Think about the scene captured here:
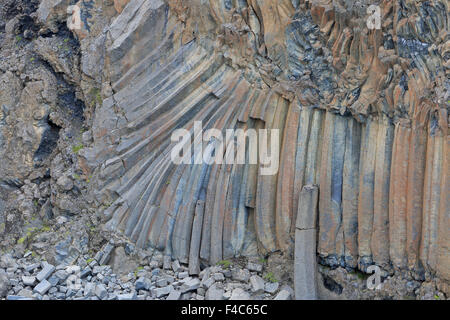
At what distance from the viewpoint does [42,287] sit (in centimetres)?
1146

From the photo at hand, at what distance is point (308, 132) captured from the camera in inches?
428

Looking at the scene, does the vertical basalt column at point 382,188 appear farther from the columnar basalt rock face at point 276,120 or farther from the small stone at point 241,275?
the small stone at point 241,275

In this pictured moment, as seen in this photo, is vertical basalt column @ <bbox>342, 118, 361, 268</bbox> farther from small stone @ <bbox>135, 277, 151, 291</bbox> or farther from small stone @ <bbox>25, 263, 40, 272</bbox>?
small stone @ <bbox>25, 263, 40, 272</bbox>

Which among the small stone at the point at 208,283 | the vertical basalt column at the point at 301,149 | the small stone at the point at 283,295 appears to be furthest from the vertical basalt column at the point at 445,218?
the small stone at the point at 208,283

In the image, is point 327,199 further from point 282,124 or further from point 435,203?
point 435,203

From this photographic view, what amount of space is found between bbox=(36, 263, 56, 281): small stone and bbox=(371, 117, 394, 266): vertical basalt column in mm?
6298

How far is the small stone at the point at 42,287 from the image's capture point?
37.4 ft

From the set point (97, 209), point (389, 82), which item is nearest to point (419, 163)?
point (389, 82)

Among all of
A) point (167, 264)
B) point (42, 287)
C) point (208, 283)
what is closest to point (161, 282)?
point (167, 264)

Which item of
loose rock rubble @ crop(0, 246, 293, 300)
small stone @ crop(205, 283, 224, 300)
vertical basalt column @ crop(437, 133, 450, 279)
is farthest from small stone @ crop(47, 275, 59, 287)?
vertical basalt column @ crop(437, 133, 450, 279)

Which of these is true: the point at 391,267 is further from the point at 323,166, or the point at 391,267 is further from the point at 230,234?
the point at 230,234

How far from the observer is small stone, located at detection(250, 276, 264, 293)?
10848 millimetres

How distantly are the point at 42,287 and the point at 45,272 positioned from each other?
461 millimetres

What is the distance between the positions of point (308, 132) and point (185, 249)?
3341 mm
